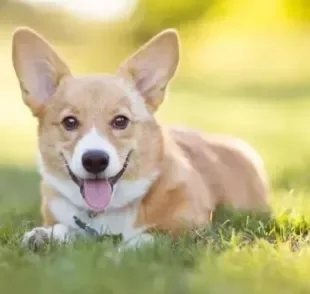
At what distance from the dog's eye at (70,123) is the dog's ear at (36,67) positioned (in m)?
0.24

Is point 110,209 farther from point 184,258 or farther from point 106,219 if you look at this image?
point 184,258

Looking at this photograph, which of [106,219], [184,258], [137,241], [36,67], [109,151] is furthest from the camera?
[36,67]

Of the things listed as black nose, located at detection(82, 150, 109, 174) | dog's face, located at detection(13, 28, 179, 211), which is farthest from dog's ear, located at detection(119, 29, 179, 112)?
black nose, located at detection(82, 150, 109, 174)

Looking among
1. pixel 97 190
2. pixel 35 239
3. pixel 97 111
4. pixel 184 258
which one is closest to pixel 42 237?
pixel 35 239

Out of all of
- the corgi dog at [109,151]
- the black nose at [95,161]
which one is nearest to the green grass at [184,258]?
the corgi dog at [109,151]

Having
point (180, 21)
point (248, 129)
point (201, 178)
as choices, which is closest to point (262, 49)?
point (180, 21)

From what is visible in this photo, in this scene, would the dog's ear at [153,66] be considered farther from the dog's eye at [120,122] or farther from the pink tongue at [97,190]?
the pink tongue at [97,190]

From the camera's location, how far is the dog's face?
13.0 ft

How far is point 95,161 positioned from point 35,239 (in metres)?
0.42

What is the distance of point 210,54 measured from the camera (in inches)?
990

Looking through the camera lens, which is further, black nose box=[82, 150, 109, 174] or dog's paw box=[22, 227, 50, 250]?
black nose box=[82, 150, 109, 174]

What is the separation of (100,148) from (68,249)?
0.55 metres

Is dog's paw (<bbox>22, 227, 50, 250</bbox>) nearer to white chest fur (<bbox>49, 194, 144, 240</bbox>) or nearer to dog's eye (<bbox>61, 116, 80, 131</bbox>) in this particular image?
white chest fur (<bbox>49, 194, 144, 240</bbox>)

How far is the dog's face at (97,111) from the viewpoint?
3.97 metres
